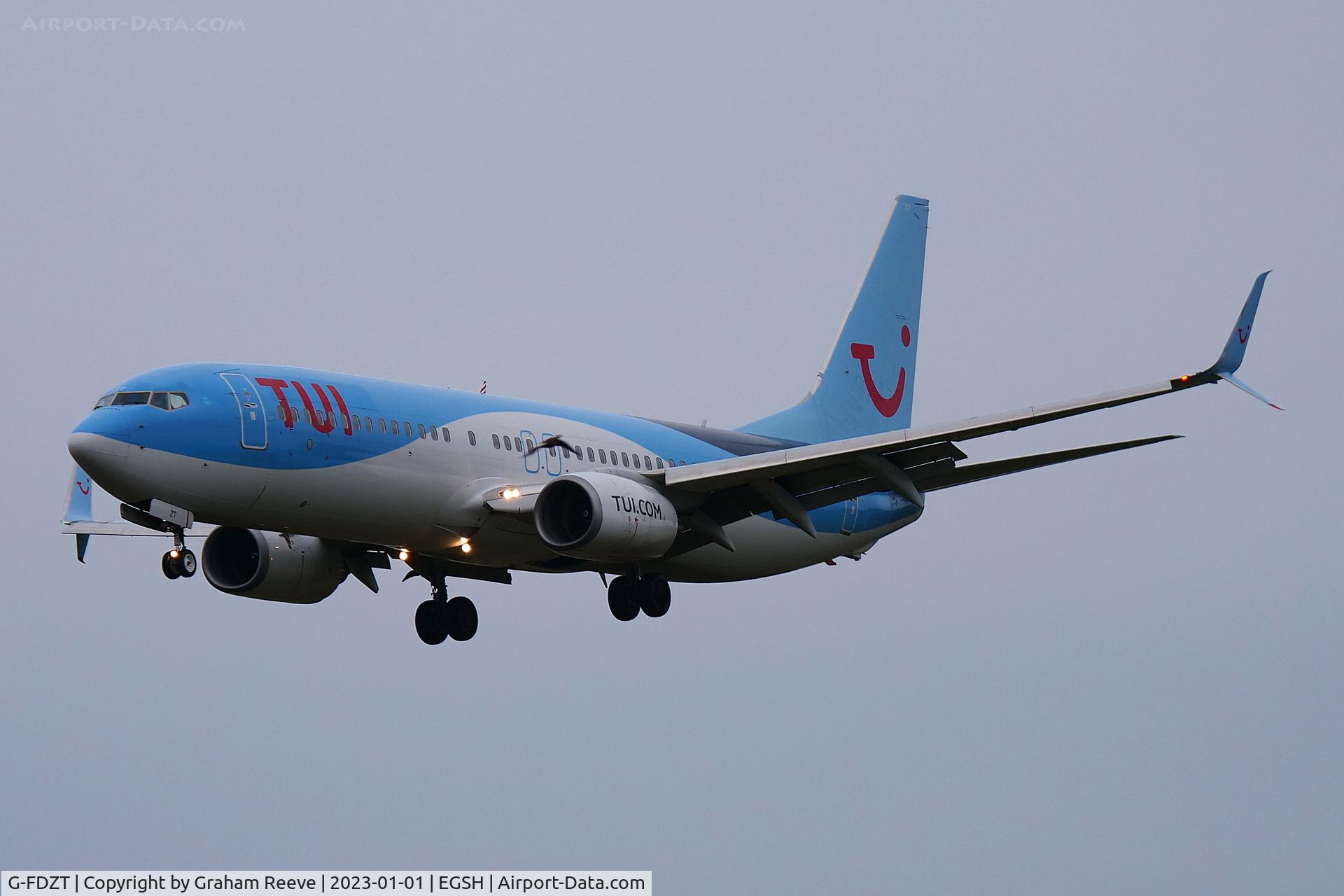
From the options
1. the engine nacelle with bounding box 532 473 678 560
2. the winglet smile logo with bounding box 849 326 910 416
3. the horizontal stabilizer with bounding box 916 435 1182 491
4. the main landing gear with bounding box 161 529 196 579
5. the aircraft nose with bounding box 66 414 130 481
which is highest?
the winglet smile logo with bounding box 849 326 910 416

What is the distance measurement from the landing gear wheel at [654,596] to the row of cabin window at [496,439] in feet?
7.73

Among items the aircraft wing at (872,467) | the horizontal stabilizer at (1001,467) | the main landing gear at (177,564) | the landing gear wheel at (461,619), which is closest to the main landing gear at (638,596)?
the aircraft wing at (872,467)

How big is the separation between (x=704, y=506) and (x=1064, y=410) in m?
8.65

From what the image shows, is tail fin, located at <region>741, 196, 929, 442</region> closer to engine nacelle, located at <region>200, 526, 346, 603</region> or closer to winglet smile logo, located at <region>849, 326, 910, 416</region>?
winglet smile logo, located at <region>849, 326, 910, 416</region>

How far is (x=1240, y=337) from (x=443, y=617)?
19.0 metres

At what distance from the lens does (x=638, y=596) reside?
131 feet

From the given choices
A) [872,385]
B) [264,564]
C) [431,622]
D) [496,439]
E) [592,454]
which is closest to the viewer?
[496,439]

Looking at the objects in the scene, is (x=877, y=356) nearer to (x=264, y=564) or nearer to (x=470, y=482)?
(x=470, y=482)

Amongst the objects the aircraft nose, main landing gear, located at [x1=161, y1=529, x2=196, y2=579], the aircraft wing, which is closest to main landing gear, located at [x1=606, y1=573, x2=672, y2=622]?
the aircraft wing

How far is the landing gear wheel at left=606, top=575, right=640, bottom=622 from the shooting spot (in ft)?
131

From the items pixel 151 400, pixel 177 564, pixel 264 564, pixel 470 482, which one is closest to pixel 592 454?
pixel 470 482

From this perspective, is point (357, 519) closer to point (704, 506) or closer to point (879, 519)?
point (704, 506)

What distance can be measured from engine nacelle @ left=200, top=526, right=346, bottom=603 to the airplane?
4cm

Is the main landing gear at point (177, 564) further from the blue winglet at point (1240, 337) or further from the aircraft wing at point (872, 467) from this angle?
the blue winglet at point (1240, 337)
